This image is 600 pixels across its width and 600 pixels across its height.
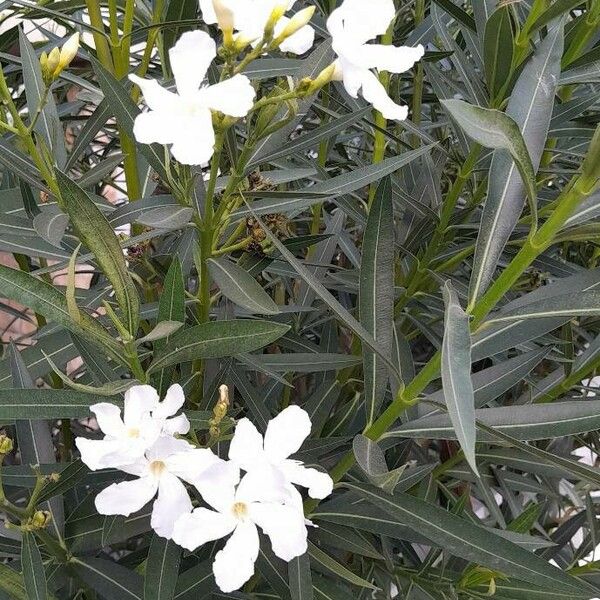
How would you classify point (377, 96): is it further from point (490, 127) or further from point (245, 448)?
point (245, 448)

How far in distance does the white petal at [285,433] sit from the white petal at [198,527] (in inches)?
2.2

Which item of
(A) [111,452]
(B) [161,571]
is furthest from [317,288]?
(B) [161,571]

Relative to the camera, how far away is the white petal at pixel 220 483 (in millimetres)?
468

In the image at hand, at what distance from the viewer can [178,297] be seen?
0.56 metres

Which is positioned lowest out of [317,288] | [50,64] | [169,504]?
[169,504]

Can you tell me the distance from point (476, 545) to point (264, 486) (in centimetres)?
21

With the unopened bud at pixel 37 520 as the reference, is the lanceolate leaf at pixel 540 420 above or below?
above

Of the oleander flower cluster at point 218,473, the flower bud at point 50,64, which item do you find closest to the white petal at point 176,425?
the oleander flower cluster at point 218,473

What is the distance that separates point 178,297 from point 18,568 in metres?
0.37

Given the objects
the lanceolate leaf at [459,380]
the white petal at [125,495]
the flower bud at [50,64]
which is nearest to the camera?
the lanceolate leaf at [459,380]

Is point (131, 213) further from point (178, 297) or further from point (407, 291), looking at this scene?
point (407, 291)

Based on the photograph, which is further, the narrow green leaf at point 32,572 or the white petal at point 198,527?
the narrow green leaf at point 32,572

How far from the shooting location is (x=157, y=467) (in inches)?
19.6

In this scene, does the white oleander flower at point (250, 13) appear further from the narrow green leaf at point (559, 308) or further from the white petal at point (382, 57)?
the narrow green leaf at point (559, 308)
